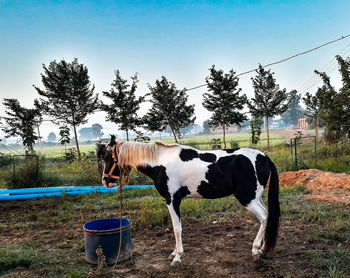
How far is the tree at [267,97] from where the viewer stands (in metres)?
22.1

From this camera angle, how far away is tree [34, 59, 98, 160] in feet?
64.4

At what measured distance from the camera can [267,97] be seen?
22344mm

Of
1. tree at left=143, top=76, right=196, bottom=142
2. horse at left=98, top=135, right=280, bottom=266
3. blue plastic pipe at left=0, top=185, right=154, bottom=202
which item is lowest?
blue plastic pipe at left=0, top=185, right=154, bottom=202

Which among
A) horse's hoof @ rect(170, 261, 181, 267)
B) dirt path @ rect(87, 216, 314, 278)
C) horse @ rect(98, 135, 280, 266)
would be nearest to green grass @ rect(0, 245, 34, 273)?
dirt path @ rect(87, 216, 314, 278)

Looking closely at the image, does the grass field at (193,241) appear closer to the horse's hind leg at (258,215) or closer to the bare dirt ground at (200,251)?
the bare dirt ground at (200,251)

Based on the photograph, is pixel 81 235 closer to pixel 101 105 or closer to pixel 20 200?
pixel 20 200

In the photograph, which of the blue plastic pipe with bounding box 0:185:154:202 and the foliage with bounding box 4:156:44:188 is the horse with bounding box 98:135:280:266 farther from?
the foliage with bounding box 4:156:44:188

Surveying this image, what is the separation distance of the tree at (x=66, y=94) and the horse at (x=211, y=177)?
17.3m

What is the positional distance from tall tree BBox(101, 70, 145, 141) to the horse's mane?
15.5 m

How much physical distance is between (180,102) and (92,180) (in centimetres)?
1307

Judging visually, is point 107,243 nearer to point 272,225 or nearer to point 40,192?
point 272,225

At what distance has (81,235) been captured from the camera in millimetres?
4719

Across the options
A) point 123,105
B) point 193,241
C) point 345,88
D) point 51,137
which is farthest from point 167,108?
point 51,137

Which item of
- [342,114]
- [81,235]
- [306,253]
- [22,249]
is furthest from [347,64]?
[22,249]
